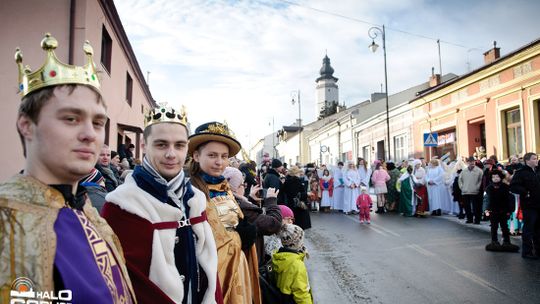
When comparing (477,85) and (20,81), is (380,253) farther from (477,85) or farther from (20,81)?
(477,85)

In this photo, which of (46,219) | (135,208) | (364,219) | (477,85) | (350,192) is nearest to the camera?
(46,219)

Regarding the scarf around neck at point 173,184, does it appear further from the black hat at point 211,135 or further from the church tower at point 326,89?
the church tower at point 326,89

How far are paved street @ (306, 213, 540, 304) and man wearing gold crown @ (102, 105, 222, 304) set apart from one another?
335 cm

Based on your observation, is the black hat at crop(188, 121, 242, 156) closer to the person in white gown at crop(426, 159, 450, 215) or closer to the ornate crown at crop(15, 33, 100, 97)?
the ornate crown at crop(15, 33, 100, 97)

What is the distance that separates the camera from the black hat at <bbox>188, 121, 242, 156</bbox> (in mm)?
2828

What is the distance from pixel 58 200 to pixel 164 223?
30.2 inches

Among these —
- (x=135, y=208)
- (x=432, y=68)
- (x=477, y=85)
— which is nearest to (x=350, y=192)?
(x=477, y=85)

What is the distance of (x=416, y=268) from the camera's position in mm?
6402

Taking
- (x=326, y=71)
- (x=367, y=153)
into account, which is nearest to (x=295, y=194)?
(x=367, y=153)

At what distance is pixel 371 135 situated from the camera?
33.2 metres

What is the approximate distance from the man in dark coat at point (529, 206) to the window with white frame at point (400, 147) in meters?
21.1

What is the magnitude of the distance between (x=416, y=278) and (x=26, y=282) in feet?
19.2

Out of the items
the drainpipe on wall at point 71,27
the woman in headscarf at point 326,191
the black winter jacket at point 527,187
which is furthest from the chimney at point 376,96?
the drainpipe on wall at point 71,27

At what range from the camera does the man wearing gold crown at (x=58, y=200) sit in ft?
3.52
